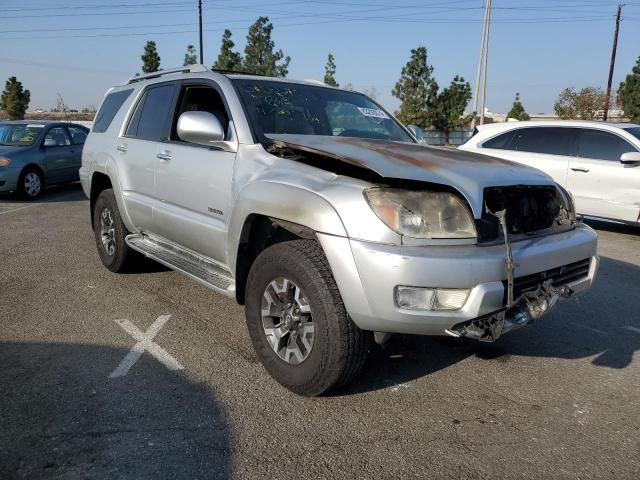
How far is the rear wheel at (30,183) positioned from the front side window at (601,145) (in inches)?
412

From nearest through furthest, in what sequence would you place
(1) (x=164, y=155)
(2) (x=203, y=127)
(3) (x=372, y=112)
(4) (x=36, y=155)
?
1. (2) (x=203, y=127)
2. (1) (x=164, y=155)
3. (3) (x=372, y=112)
4. (4) (x=36, y=155)

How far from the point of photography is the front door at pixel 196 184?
3773mm

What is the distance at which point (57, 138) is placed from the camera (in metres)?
12.5

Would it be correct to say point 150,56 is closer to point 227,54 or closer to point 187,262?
point 227,54

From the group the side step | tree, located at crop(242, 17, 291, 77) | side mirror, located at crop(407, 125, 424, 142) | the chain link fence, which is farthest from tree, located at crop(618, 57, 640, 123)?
the side step

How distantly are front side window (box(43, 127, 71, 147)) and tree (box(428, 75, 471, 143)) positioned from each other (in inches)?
1153

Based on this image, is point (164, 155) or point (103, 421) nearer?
point (103, 421)

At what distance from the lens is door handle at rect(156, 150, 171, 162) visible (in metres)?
4.39

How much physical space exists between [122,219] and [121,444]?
2.95 meters

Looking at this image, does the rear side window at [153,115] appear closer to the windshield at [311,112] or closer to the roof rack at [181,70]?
the roof rack at [181,70]

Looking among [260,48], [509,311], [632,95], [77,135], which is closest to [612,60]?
[632,95]

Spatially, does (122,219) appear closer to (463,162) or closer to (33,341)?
(33,341)

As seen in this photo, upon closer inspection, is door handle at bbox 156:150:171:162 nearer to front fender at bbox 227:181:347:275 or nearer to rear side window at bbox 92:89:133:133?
front fender at bbox 227:181:347:275

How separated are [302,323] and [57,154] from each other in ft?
36.0
